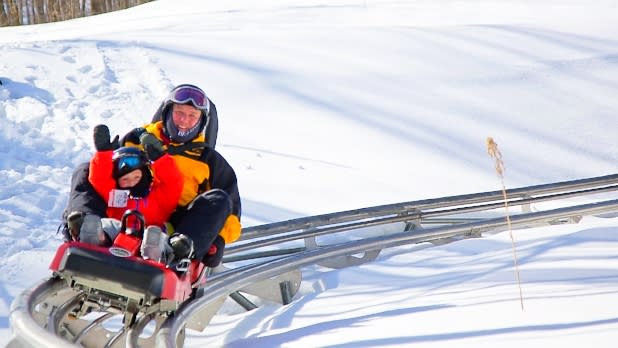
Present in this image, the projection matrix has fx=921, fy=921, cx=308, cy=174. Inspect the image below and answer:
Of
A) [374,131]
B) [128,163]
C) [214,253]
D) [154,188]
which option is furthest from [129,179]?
[374,131]

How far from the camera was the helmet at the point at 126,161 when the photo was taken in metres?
4.18

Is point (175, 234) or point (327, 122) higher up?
point (175, 234)

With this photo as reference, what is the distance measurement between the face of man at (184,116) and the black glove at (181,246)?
0.80m

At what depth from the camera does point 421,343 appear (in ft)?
11.6

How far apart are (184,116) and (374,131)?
4.69 metres

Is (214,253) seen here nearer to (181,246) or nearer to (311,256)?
(181,246)

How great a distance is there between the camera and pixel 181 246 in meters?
3.97

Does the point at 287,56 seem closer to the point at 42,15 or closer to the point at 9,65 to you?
the point at 9,65

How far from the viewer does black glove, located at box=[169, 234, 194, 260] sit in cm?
396

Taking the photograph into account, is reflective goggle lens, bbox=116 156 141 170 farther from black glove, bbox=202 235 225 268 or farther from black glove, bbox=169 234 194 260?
black glove, bbox=202 235 225 268

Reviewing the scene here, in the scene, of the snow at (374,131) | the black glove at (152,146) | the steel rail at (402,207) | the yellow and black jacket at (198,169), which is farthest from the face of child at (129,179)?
the steel rail at (402,207)

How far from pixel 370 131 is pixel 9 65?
4.22m

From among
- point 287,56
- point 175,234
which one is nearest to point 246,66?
point 287,56

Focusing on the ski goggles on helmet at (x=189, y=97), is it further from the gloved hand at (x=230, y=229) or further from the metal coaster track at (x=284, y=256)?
the metal coaster track at (x=284, y=256)
